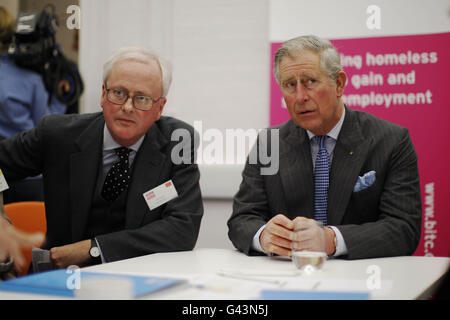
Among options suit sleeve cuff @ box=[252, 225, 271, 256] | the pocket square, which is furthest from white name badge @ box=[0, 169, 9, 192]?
the pocket square

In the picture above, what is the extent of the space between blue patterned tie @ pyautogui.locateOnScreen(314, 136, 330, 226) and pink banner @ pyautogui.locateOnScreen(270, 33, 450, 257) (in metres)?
1.09

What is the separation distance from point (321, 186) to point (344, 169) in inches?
4.9

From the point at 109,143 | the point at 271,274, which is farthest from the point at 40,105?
the point at 271,274

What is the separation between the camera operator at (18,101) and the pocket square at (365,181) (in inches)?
56.9

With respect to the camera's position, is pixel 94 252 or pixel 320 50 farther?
pixel 320 50

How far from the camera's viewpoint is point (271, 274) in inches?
44.3

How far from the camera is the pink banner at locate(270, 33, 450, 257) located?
2.66 m

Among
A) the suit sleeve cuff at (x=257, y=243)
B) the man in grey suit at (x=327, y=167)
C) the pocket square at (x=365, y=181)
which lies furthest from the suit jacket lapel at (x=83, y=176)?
the pocket square at (x=365, y=181)

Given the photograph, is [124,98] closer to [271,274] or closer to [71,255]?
[71,255]

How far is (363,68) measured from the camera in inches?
111

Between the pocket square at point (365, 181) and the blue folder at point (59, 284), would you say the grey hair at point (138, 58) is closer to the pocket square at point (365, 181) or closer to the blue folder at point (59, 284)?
the pocket square at point (365, 181)

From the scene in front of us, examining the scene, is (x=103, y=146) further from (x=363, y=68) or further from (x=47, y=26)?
(x=363, y=68)
